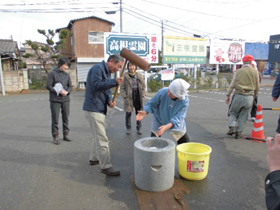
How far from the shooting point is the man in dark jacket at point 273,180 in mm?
1009

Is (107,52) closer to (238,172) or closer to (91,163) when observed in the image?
(91,163)

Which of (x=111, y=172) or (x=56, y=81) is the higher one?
(x=56, y=81)

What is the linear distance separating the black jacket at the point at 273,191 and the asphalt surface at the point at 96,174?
166cm

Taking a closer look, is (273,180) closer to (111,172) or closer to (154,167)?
(154,167)

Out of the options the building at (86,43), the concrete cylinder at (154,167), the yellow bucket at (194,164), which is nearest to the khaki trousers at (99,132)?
the concrete cylinder at (154,167)

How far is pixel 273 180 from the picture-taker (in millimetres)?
1079

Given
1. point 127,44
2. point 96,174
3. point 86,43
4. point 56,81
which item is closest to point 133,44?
point 127,44

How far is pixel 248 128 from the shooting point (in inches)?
229

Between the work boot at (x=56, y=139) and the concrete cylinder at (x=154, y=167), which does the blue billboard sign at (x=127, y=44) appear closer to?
the work boot at (x=56, y=139)

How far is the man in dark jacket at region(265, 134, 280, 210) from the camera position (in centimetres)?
101

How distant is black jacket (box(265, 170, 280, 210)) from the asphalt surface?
1663 millimetres

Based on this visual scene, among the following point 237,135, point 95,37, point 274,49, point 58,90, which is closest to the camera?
point 58,90

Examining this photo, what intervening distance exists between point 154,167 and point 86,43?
18.5 meters

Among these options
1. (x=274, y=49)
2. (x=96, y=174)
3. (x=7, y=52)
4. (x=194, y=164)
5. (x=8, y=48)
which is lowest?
(x=96, y=174)
